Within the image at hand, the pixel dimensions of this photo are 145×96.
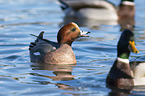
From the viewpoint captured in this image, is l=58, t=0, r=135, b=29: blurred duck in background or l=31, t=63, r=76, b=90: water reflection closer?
l=31, t=63, r=76, b=90: water reflection

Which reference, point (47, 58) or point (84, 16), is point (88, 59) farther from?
point (84, 16)

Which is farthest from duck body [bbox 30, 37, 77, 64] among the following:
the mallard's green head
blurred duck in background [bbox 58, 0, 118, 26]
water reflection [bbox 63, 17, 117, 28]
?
blurred duck in background [bbox 58, 0, 118, 26]

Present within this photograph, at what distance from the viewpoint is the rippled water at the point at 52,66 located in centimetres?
769

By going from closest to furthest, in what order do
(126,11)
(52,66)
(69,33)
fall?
(52,66) → (69,33) → (126,11)

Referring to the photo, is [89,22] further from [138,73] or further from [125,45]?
[125,45]

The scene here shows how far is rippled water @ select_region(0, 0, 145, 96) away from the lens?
769 centimetres

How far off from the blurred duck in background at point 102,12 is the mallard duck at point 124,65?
9263 mm

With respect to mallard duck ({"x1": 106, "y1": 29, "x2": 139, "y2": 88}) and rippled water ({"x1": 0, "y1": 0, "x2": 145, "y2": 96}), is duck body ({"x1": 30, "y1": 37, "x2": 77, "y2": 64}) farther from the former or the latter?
mallard duck ({"x1": 106, "y1": 29, "x2": 139, "y2": 88})

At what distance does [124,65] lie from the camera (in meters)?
7.64

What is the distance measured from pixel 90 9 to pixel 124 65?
10.7m

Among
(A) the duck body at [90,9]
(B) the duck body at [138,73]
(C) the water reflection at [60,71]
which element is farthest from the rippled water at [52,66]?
(A) the duck body at [90,9]

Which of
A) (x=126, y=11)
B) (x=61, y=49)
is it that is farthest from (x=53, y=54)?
(x=126, y=11)

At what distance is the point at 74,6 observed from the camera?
18.5 meters

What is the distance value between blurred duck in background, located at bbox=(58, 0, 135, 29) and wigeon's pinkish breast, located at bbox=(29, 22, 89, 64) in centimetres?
690
